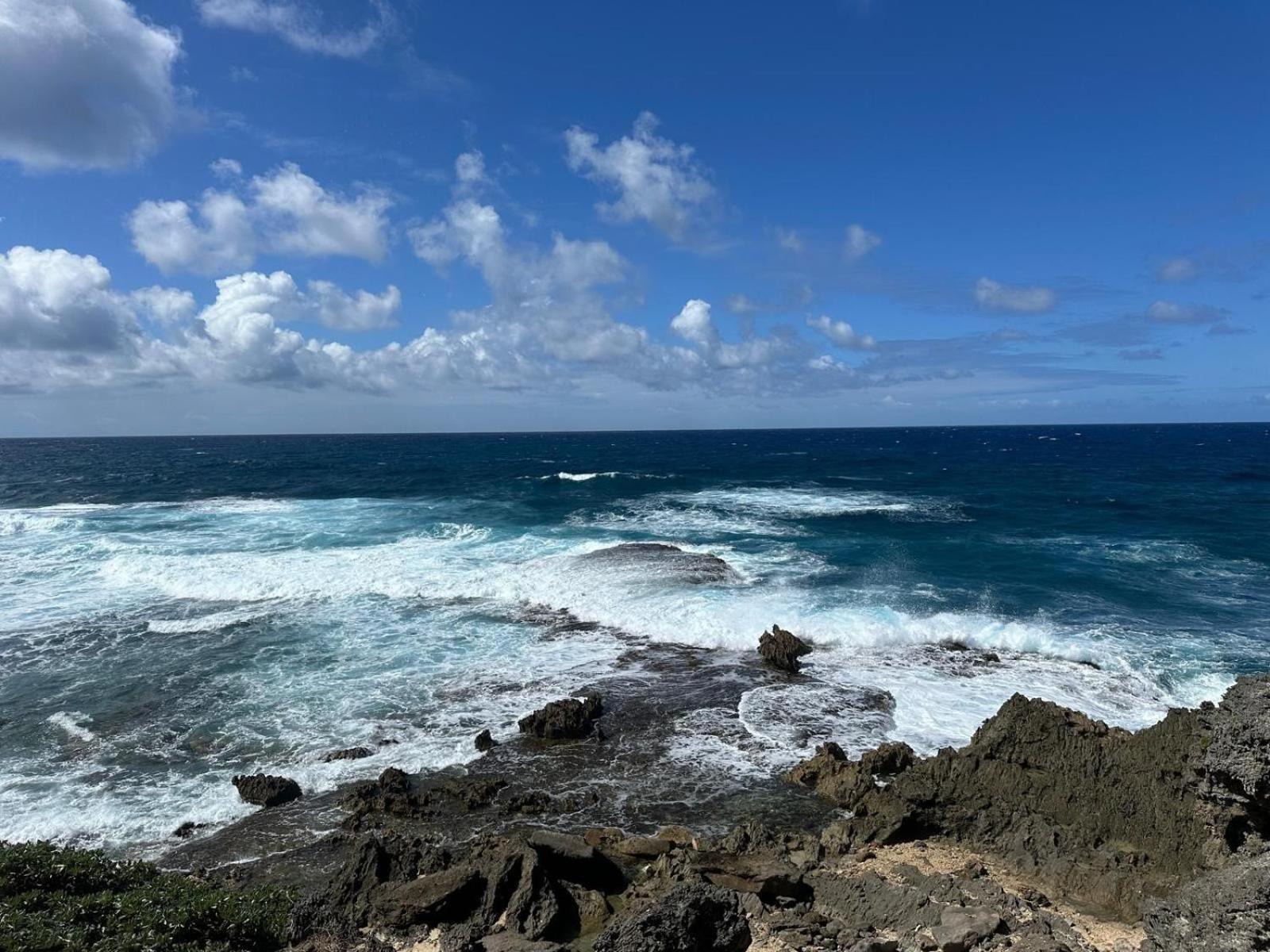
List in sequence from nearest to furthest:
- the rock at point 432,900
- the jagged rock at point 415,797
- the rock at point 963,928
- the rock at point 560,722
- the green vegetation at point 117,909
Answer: the rock at point 963,928, the green vegetation at point 117,909, the rock at point 432,900, the jagged rock at point 415,797, the rock at point 560,722

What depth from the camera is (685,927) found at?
7258 millimetres

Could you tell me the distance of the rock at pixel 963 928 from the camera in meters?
7.63

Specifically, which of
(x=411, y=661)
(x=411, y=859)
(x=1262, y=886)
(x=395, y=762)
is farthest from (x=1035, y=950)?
(x=411, y=661)

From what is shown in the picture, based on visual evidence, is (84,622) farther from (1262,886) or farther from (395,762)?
(1262,886)

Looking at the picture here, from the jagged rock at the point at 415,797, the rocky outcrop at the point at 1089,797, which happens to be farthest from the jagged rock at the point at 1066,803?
the jagged rock at the point at 415,797

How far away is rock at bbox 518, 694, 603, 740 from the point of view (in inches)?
591

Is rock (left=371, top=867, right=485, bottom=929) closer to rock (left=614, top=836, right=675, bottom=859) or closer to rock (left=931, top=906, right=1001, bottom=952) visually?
rock (left=614, top=836, right=675, bottom=859)

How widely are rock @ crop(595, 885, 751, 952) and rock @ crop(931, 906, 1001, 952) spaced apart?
2.14 m

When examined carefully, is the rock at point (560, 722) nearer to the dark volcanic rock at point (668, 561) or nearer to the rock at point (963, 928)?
the rock at point (963, 928)

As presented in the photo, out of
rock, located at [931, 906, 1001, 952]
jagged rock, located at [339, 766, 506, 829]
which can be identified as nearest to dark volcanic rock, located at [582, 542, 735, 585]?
jagged rock, located at [339, 766, 506, 829]

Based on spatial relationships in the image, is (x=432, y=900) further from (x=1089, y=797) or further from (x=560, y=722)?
(x=1089, y=797)

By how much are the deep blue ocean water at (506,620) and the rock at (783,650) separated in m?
0.57

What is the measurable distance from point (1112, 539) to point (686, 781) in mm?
31045

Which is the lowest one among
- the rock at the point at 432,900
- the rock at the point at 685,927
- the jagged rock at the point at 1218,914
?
the rock at the point at 432,900
